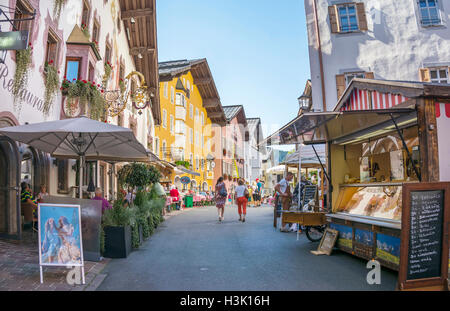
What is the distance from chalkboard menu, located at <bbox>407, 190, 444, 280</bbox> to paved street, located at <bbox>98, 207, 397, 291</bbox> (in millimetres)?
650

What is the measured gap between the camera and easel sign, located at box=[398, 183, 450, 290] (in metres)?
4.36

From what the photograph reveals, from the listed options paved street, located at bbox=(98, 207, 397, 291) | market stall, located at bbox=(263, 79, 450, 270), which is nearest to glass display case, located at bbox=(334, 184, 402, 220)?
market stall, located at bbox=(263, 79, 450, 270)

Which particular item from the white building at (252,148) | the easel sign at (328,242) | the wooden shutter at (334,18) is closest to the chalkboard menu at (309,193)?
the easel sign at (328,242)

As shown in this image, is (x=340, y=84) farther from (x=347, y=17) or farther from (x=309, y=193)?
(x=309, y=193)

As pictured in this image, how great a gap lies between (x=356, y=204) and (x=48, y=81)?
8233mm

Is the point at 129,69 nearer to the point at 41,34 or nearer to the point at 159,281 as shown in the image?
the point at 41,34

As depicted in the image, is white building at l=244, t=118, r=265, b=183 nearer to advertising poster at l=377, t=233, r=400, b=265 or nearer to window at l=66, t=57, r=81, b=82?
window at l=66, t=57, r=81, b=82

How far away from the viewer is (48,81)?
926cm

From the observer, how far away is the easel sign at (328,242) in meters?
7.20

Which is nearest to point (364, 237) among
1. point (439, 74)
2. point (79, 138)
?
point (79, 138)

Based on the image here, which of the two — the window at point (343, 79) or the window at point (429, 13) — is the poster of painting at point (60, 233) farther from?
the window at point (429, 13)

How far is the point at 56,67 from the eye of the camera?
32.4 ft
